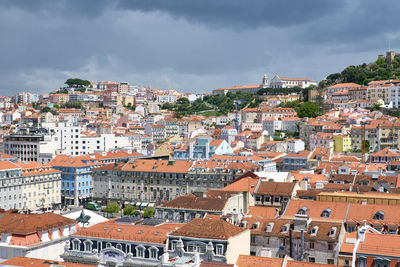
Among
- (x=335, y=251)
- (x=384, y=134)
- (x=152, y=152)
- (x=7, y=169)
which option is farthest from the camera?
(x=152, y=152)

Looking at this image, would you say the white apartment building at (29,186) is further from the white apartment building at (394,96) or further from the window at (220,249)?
the white apartment building at (394,96)

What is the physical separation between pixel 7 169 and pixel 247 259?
6942cm

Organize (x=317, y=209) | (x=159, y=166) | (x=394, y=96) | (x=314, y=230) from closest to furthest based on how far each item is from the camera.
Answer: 1. (x=314, y=230)
2. (x=317, y=209)
3. (x=159, y=166)
4. (x=394, y=96)

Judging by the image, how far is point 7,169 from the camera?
98438 millimetres

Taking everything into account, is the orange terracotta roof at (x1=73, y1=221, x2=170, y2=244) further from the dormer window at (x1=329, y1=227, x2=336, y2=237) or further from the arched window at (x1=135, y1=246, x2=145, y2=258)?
the dormer window at (x1=329, y1=227, x2=336, y2=237)

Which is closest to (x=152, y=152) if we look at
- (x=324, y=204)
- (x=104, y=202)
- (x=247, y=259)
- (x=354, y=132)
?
(x=104, y=202)

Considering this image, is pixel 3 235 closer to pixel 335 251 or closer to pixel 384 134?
pixel 335 251

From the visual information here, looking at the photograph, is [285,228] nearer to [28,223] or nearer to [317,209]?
[317,209]

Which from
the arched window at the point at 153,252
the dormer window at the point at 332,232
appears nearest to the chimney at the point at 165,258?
the arched window at the point at 153,252

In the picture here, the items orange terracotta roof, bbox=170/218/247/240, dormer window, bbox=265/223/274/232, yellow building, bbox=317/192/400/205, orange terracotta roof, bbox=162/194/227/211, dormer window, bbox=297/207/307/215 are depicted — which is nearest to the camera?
orange terracotta roof, bbox=170/218/247/240

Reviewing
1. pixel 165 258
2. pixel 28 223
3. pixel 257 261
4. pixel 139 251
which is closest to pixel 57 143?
pixel 28 223

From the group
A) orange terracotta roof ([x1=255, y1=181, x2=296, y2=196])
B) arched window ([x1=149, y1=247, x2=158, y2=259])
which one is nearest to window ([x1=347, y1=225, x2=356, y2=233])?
orange terracotta roof ([x1=255, y1=181, x2=296, y2=196])

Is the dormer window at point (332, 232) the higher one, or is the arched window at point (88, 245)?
the dormer window at point (332, 232)

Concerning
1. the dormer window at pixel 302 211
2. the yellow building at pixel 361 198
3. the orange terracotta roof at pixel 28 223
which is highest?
the yellow building at pixel 361 198
